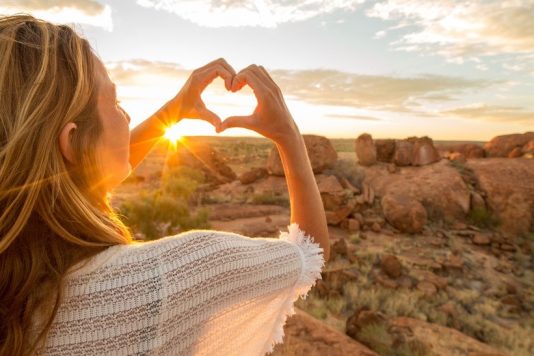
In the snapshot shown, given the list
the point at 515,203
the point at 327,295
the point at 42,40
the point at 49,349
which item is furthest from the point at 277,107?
the point at 515,203

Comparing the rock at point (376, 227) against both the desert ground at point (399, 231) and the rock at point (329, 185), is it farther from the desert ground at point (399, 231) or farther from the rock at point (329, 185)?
the rock at point (329, 185)

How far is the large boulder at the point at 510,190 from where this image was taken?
13.2 metres

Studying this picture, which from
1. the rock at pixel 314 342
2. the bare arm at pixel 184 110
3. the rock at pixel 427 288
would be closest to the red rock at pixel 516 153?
the rock at pixel 427 288

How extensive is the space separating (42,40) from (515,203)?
50.0ft

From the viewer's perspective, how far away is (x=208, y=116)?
1.47 metres

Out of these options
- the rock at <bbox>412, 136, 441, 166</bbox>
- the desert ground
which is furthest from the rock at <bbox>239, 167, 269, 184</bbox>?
the rock at <bbox>412, 136, 441, 166</bbox>

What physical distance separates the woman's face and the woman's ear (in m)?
0.08

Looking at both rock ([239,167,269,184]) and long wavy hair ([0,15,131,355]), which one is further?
rock ([239,167,269,184])

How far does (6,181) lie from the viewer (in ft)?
2.99

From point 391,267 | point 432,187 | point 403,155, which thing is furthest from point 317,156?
point 391,267

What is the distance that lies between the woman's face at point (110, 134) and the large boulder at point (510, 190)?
1423 cm

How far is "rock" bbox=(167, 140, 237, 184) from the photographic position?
796 inches

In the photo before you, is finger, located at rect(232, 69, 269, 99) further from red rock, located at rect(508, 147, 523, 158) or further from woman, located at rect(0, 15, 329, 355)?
red rock, located at rect(508, 147, 523, 158)

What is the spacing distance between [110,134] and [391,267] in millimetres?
8593
